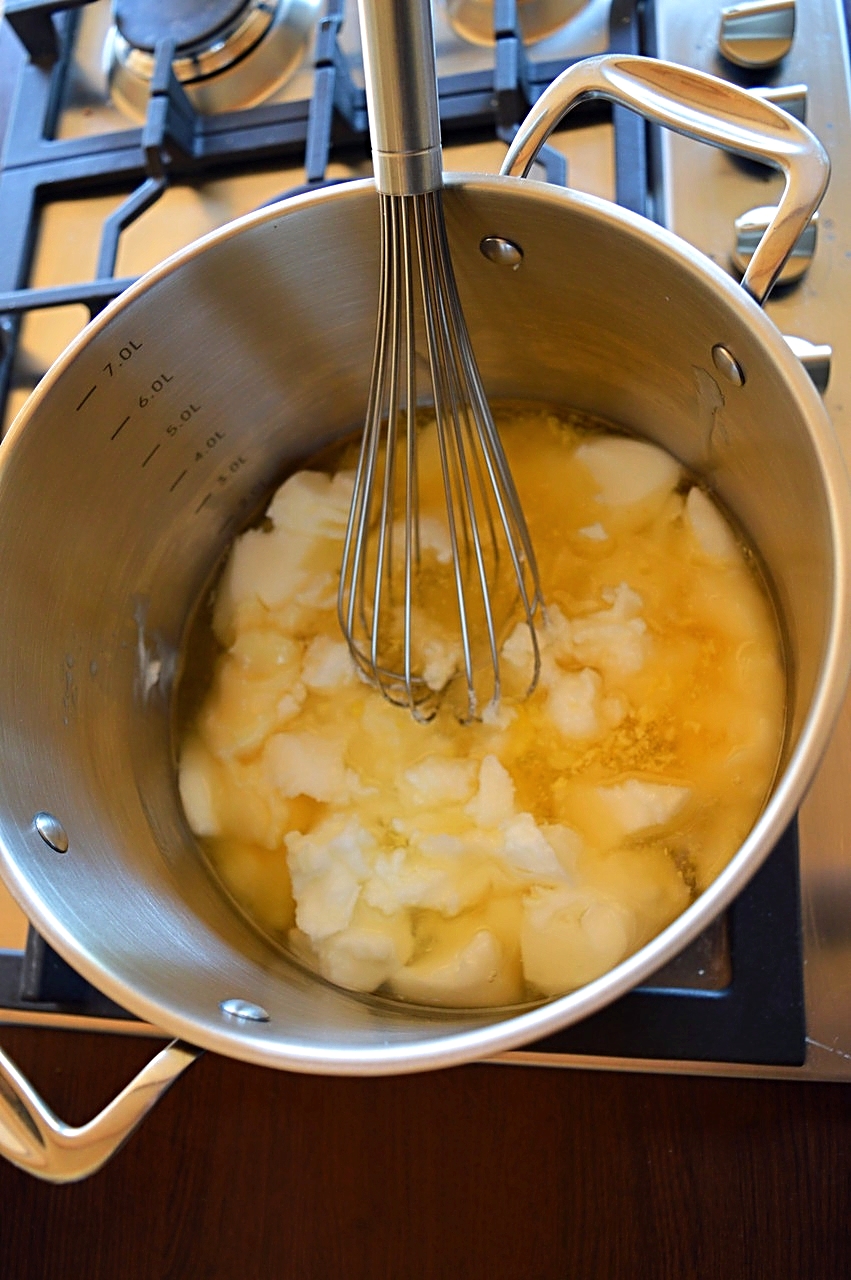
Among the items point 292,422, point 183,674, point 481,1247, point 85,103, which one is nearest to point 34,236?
point 85,103

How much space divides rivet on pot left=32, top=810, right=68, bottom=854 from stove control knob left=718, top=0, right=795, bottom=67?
704 mm

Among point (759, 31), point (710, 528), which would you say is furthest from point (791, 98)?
point (710, 528)

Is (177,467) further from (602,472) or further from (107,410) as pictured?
(602,472)

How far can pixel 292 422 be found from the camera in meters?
0.72

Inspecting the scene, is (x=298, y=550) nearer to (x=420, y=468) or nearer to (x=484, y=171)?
(x=420, y=468)

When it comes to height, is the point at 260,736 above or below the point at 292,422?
below

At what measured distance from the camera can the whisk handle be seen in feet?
1.31

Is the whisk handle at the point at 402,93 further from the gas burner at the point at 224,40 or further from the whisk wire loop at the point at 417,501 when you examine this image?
the gas burner at the point at 224,40

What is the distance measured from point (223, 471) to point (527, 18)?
428 mm

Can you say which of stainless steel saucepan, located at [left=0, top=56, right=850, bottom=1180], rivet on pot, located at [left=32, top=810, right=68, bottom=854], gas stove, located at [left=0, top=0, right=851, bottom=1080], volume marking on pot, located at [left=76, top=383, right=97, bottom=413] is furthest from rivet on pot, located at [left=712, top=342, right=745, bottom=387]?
rivet on pot, located at [left=32, top=810, right=68, bottom=854]

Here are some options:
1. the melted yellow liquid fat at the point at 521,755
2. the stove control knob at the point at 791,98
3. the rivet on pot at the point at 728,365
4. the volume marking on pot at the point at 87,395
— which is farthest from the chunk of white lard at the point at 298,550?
the stove control knob at the point at 791,98

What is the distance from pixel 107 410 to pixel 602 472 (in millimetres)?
337

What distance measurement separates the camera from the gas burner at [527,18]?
2.43 feet

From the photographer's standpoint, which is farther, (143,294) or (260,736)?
(260,736)
